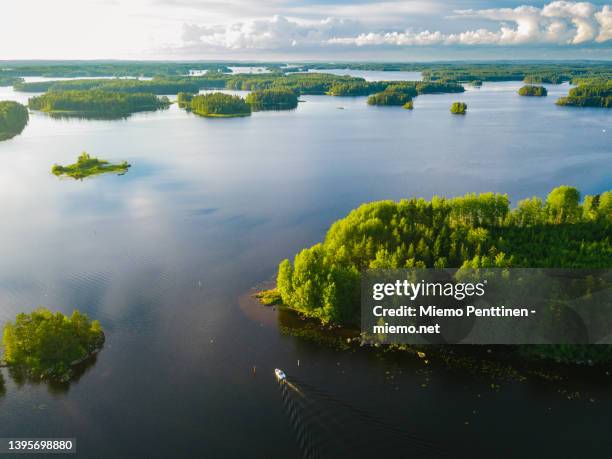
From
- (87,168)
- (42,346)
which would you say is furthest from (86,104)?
(42,346)

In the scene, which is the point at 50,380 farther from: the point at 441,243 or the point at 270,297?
the point at 441,243

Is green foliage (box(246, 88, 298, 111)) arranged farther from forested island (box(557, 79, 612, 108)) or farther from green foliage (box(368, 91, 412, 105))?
forested island (box(557, 79, 612, 108))

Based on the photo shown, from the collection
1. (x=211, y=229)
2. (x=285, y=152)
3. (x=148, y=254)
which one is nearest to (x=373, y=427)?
(x=148, y=254)

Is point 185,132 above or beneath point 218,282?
above

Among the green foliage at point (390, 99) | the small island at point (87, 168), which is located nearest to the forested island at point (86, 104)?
the small island at point (87, 168)

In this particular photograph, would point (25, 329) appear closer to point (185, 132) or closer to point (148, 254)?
point (148, 254)

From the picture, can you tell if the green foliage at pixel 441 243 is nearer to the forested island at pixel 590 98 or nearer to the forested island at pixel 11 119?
the forested island at pixel 11 119
